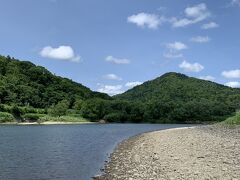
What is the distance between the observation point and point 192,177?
22469 mm

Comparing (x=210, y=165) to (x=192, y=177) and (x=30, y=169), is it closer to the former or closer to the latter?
(x=192, y=177)

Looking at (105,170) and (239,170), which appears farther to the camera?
(105,170)

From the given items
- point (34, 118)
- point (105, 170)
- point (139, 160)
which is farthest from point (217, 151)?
point (34, 118)

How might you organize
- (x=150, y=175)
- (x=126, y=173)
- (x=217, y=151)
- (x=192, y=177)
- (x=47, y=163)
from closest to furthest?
(x=192, y=177) → (x=150, y=175) → (x=126, y=173) → (x=217, y=151) → (x=47, y=163)

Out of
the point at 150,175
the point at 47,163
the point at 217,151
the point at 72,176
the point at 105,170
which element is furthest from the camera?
the point at 47,163

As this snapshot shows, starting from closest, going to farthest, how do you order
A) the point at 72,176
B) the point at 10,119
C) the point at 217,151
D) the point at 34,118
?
the point at 72,176 → the point at 217,151 → the point at 10,119 → the point at 34,118

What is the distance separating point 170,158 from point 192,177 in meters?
9.89

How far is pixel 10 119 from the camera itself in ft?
582

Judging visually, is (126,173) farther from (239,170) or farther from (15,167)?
(15,167)

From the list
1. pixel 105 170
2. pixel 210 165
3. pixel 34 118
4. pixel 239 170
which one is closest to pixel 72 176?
pixel 105 170

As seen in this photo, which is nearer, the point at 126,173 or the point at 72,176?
the point at 126,173

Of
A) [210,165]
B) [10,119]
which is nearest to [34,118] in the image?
[10,119]

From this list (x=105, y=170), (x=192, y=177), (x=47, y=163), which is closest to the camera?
(x=192, y=177)

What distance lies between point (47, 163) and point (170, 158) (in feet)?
36.8
